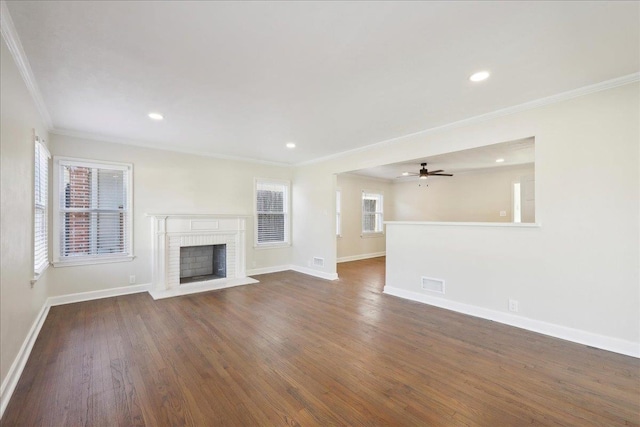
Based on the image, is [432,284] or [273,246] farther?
[273,246]

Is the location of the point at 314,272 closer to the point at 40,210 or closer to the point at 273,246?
the point at 273,246

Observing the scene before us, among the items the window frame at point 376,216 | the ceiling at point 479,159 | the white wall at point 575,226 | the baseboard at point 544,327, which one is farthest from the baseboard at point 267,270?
the white wall at point 575,226

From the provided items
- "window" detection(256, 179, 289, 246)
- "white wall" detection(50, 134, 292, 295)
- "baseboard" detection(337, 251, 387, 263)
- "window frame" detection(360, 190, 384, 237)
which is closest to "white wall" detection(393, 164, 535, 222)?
"window frame" detection(360, 190, 384, 237)

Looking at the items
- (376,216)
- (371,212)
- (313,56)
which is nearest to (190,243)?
(313,56)

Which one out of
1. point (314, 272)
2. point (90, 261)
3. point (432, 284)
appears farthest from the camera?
point (314, 272)

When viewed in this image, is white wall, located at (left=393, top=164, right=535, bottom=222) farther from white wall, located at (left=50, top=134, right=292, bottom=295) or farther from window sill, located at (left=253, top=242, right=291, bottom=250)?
white wall, located at (left=50, top=134, right=292, bottom=295)

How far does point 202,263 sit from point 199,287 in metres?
0.78

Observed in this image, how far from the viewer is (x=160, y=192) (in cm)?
504

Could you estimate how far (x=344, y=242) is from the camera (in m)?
8.24

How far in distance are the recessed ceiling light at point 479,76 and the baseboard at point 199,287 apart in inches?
188

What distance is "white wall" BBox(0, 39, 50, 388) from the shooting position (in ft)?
6.56

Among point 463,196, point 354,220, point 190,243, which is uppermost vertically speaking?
point 463,196

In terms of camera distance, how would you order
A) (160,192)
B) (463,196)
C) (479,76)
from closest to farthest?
(479,76)
(160,192)
(463,196)

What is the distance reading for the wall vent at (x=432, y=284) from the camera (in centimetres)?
408
